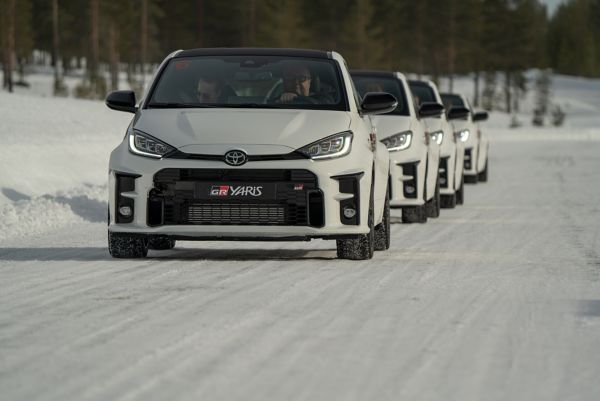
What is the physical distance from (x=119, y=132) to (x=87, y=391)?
25.8 m

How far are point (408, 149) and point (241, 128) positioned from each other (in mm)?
5153

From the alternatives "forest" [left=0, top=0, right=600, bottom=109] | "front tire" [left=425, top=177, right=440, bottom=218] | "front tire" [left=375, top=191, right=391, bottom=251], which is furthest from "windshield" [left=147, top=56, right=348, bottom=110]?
"forest" [left=0, top=0, right=600, bottom=109]

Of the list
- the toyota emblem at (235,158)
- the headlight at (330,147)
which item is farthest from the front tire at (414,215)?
the toyota emblem at (235,158)

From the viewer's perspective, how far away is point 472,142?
24.7 m

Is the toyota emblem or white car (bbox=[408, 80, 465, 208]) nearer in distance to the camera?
the toyota emblem

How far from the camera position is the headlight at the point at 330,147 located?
9977mm

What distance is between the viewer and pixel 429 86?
65.9ft

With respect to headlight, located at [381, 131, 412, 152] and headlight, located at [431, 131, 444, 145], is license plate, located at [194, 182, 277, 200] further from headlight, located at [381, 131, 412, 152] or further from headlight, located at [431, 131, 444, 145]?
headlight, located at [431, 131, 444, 145]

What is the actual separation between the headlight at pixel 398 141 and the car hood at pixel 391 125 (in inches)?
1.8

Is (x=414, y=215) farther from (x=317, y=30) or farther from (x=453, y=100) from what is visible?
(x=317, y=30)

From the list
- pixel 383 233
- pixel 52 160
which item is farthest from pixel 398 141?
pixel 52 160

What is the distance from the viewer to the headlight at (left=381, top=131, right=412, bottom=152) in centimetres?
1504

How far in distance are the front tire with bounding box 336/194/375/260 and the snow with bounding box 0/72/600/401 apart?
0.39 feet

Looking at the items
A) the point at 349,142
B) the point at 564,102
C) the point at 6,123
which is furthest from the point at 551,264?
the point at 564,102
